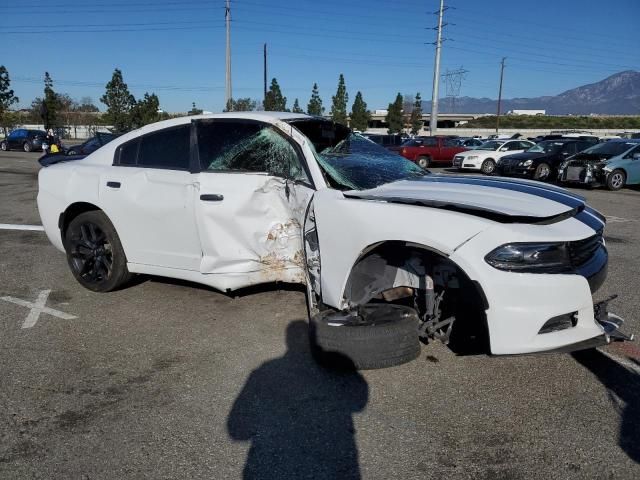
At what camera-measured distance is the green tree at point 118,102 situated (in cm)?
4478

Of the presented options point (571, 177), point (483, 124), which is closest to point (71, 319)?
point (571, 177)

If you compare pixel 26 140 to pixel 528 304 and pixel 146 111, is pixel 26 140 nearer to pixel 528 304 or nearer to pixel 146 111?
pixel 146 111

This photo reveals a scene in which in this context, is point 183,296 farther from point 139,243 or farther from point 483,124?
point 483,124

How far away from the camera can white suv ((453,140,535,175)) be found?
21125 millimetres

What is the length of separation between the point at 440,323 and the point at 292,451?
1.20 meters

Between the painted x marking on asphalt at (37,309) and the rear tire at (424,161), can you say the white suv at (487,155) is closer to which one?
the rear tire at (424,161)

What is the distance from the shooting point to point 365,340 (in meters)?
3.01

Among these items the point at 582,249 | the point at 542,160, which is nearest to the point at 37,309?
the point at 582,249

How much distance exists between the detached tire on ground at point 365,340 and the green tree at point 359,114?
66.8m

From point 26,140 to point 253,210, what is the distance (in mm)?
33825

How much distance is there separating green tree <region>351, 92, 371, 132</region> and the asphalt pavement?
65.9 meters

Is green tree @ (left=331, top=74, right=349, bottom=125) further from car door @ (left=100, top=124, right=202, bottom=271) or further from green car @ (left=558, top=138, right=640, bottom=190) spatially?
car door @ (left=100, top=124, right=202, bottom=271)

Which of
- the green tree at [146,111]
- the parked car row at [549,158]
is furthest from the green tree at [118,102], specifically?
the parked car row at [549,158]

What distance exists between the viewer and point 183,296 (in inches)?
186
